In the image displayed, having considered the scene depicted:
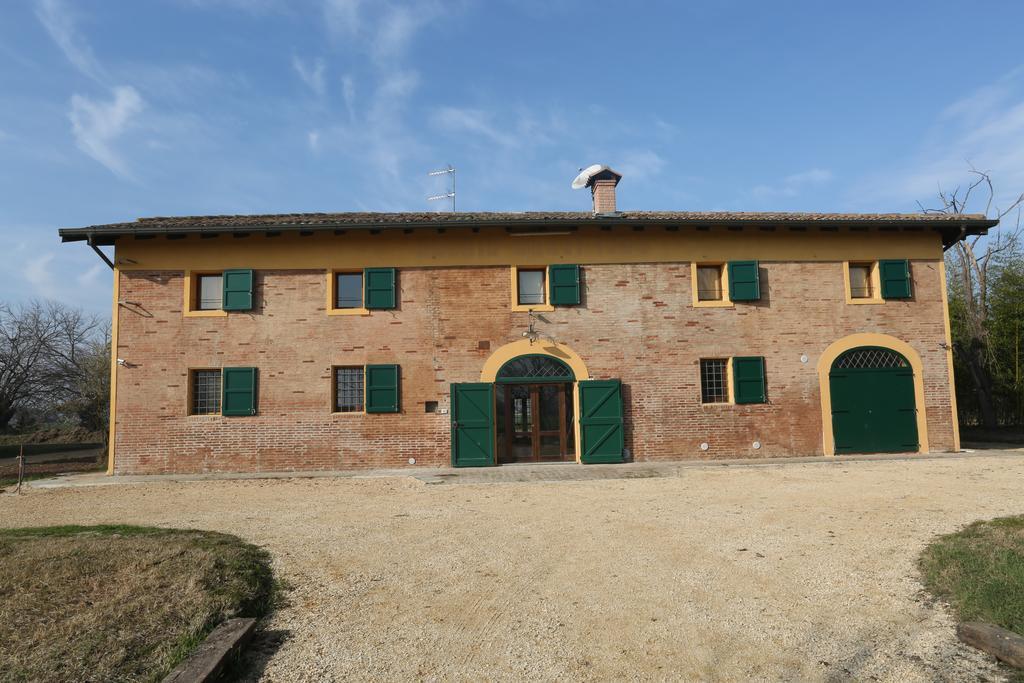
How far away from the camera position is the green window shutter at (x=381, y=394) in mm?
13086

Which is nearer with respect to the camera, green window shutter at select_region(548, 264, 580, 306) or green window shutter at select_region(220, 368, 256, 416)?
green window shutter at select_region(220, 368, 256, 416)

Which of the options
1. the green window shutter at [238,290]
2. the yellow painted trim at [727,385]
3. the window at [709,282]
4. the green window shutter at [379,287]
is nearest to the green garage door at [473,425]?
the green window shutter at [379,287]

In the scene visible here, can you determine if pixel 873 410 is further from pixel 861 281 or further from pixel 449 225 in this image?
pixel 449 225

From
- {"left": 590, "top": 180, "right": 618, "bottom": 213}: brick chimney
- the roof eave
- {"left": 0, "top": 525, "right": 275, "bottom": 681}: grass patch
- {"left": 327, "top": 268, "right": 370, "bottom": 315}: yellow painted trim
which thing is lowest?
{"left": 0, "top": 525, "right": 275, "bottom": 681}: grass patch

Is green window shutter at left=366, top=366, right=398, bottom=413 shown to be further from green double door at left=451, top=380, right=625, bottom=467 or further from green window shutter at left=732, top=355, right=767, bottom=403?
green window shutter at left=732, top=355, right=767, bottom=403

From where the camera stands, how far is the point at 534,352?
43.9 feet

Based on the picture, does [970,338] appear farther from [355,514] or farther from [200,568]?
[200,568]

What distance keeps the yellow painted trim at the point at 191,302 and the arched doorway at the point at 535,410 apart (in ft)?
21.1

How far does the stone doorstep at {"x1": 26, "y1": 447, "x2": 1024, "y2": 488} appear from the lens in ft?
36.8

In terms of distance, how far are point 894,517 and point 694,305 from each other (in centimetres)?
758

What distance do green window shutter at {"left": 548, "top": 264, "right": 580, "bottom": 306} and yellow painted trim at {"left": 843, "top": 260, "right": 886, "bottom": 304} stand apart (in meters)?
6.22

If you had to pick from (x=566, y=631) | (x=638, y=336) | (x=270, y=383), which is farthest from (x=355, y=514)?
(x=638, y=336)

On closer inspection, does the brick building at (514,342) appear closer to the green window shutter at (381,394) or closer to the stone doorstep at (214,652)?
the green window shutter at (381,394)

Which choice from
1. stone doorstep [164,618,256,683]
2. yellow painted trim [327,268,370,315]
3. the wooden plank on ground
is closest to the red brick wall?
yellow painted trim [327,268,370,315]
